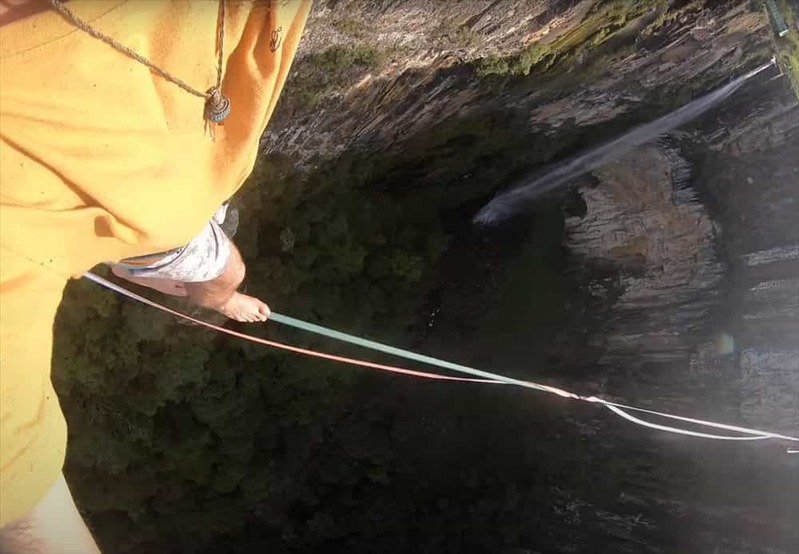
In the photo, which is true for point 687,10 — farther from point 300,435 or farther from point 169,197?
point 300,435

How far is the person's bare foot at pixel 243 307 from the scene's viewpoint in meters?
1.46

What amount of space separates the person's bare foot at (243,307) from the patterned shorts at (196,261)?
17cm

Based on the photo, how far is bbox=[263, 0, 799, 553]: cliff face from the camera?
2.35 m

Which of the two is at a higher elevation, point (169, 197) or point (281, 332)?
point (281, 332)

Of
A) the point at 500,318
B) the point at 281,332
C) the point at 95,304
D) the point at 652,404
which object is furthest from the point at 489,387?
the point at 95,304

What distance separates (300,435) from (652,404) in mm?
2214

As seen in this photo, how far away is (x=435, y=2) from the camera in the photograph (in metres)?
1.89

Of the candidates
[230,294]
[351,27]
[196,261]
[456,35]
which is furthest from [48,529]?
[456,35]

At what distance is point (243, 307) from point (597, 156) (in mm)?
3087

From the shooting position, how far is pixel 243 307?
1482 mm

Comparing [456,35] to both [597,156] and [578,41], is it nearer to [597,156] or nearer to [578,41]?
[578,41]

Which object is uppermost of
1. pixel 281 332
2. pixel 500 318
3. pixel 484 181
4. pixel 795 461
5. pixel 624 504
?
pixel 484 181

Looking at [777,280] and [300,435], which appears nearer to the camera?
[777,280]

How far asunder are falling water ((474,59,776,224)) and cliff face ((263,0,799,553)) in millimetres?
62
